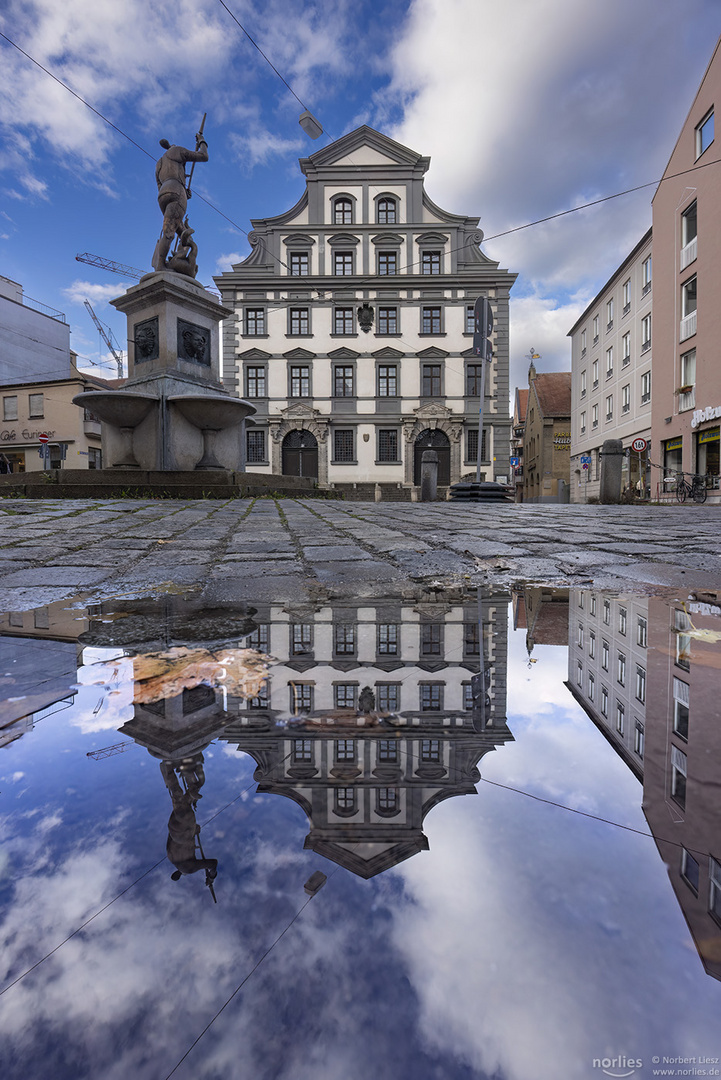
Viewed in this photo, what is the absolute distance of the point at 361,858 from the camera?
22.3 inches

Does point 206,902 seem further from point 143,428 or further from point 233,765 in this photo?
point 143,428

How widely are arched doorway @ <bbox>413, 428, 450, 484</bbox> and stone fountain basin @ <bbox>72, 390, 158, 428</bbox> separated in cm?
1723

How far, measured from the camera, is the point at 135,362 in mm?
10711

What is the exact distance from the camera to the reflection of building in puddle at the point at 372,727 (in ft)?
2.10

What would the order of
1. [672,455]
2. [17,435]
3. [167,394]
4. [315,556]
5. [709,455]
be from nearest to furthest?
[315,556] → [167,394] → [709,455] → [672,455] → [17,435]

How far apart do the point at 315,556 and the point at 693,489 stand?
17.1 metres

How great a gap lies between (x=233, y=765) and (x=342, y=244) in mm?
29197

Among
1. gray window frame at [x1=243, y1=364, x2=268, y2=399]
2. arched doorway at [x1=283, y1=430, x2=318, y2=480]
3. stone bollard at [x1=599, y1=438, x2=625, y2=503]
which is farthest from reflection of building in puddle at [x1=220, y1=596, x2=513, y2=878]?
gray window frame at [x1=243, y1=364, x2=268, y2=399]

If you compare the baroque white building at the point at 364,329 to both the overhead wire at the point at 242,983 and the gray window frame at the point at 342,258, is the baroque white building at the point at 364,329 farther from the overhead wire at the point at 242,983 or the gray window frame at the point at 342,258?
the overhead wire at the point at 242,983

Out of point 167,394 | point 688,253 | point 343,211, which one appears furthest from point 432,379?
point 167,394

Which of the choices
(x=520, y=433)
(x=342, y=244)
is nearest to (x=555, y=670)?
(x=342, y=244)

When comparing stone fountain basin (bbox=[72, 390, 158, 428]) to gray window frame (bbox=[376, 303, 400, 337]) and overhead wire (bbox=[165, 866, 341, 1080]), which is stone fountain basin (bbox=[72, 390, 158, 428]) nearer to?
overhead wire (bbox=[165, 866, 341, 1080])

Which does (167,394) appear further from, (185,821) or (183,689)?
(185,821)

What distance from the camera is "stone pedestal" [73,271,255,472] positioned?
9883 millimetres
